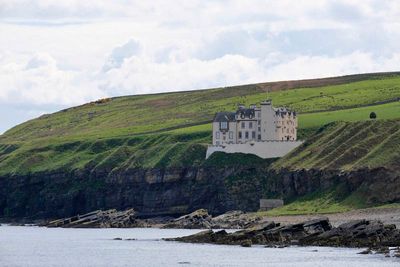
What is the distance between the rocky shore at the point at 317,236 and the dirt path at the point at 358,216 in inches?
551

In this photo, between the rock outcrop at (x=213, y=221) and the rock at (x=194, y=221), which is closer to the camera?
the rock outcrop at (x=213, y=221)

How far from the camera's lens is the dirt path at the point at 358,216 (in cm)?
15850

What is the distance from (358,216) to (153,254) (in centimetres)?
3514

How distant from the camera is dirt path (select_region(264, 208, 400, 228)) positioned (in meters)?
158

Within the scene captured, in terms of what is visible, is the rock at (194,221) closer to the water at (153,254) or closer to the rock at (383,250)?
the water at (153,254)

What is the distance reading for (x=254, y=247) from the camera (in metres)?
138

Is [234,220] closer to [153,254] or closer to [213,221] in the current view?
[213,221]

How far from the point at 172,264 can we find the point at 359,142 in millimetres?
75948

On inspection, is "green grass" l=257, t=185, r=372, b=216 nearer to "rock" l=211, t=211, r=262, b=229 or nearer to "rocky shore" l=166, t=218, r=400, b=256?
"rock" l=211, t=211, r=262, b=229

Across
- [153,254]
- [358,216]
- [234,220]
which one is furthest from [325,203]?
[153,254]

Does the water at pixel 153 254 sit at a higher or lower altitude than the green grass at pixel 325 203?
lower

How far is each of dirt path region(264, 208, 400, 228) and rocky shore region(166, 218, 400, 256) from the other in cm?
1399

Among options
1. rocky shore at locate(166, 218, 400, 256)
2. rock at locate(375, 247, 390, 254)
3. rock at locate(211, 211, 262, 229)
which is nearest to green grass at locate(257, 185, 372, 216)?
rock at locate(211, 211, 262, 229)

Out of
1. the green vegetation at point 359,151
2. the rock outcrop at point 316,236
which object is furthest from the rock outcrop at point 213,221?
the rock outcrop at point 316,236
